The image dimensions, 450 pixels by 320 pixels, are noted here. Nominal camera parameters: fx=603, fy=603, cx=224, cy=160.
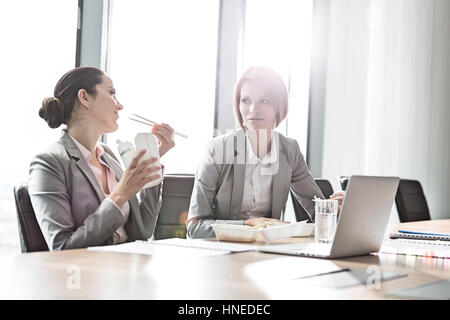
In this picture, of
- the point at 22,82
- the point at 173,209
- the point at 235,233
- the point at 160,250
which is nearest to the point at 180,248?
the point at 160,250

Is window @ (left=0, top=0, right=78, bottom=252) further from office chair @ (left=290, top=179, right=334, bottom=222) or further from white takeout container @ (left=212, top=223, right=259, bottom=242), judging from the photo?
white takeout container @ (left=212, top=223, right=259, bottom=242)

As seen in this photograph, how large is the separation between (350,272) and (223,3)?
12.3 ft

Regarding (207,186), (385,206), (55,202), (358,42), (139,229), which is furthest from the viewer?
(358,42)

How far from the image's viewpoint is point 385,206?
1651 millimetres

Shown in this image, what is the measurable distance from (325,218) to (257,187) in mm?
793

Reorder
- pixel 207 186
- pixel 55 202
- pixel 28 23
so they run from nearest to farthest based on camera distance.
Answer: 1. pixel 55 202
2. pixel 207 186
3. pixel 28 23

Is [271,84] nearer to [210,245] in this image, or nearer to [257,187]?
[257,187]

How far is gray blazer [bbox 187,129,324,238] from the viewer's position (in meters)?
2.38

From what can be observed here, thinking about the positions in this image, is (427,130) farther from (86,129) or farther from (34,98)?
(86,129)

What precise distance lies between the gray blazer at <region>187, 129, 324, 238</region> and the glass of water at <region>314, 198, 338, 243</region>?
0.55m

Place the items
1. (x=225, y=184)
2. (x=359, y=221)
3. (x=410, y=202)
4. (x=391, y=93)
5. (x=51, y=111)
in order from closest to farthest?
(x=359, y=221), (x=51, y=111), (x=225, y=184), (x=410, y=202), (x=391, y=93)

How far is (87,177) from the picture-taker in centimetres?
203

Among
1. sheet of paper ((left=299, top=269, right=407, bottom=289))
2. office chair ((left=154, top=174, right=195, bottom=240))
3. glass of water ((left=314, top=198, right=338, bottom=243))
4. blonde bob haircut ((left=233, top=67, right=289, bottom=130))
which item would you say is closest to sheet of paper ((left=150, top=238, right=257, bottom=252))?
glass of water ((left=314, top=198, right=338, bottom=243))
